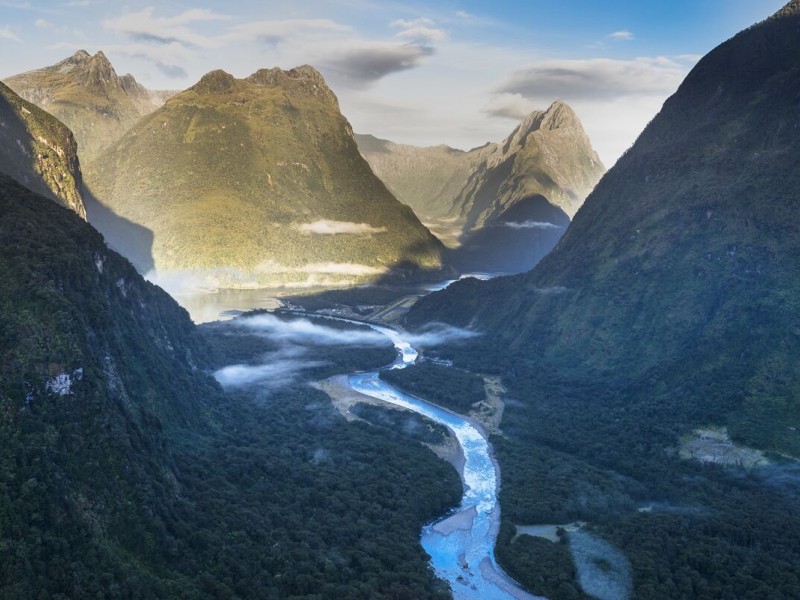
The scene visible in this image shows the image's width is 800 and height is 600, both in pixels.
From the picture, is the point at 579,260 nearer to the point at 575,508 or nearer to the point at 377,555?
the point at 575,508

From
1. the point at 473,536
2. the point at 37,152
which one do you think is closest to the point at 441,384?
the point at 473,536

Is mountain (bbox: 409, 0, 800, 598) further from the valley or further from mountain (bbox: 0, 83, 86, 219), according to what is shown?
mountain (bbox: 0, 83, 86, 219)

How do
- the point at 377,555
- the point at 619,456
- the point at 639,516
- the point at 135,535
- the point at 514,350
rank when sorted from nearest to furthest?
the point at 135,535, the point at 377,555, the point at 639,516, the point at 619,456, the point at 514,350

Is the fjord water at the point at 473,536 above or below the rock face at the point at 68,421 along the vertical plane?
below

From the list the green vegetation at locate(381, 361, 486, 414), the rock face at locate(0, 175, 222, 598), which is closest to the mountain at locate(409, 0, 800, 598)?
the green vegetation at locate(381, 361, 486, 414)

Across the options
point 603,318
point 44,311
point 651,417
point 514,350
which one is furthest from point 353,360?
point 44,311

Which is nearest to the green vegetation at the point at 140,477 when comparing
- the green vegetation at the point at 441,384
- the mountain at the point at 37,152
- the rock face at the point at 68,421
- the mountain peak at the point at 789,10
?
the rock face at the point at 68,421

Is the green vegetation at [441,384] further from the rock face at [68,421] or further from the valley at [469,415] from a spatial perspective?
the rock face at [68,421]
